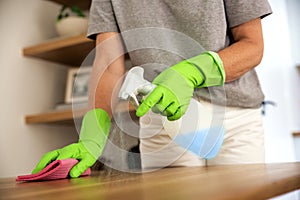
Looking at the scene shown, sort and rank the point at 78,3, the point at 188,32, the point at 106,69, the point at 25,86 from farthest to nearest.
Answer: the point at 78,3 < the point at 25,86 < the point at 106,69 < the point at 188,32

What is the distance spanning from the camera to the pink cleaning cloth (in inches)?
38.1

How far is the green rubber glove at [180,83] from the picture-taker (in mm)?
891

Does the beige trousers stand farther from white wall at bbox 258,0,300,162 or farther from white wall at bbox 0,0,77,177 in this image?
white wall at bbox 0,0,77,177

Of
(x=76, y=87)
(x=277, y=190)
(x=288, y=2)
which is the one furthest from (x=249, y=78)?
(x=288, y=2)

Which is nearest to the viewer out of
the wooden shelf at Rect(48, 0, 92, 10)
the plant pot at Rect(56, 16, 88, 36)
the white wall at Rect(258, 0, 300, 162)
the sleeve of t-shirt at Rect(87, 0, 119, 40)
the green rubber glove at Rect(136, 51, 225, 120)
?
the green rubber glove at Rect(136, 51, 225, 120)

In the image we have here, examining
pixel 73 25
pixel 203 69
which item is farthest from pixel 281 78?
pixel 203 69

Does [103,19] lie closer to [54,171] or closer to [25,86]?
[54,171]

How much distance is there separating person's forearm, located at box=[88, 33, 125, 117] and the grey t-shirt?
59mm

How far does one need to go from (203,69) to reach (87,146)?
34cm

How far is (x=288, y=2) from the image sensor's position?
257 centimetres

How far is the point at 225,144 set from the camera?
1.18 meters

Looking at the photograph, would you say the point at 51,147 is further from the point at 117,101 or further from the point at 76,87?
the point at 117,101

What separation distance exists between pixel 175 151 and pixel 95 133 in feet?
0.67

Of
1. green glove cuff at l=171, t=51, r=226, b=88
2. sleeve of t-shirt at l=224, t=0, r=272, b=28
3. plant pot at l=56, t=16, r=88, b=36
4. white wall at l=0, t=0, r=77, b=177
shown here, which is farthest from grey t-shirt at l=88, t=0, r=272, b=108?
white wall at l=0, t=0, r=77, b=177
